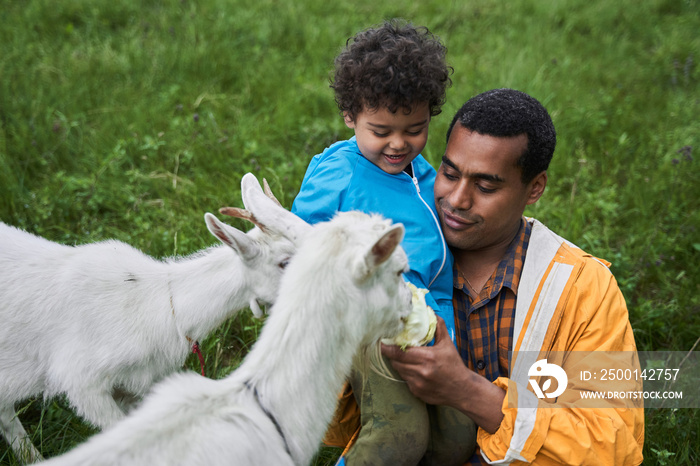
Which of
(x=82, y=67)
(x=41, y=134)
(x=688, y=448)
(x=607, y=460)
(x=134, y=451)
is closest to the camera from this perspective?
(x=134, y=451)

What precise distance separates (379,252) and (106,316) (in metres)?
1.68

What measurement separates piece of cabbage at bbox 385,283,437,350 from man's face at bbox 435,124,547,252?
60cm

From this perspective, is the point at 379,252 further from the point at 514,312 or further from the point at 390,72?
the point at 390,72

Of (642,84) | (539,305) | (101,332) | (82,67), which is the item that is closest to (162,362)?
(101,332)

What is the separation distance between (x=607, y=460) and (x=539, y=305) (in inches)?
27.5

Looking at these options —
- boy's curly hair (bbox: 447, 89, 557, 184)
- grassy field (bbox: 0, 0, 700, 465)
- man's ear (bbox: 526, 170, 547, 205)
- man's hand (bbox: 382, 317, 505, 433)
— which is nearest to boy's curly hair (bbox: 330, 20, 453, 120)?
boy's curly hair (bbox: 447, 89, 557, 184)

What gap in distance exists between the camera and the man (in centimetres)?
239

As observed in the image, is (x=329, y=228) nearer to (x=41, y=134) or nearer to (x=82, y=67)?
(x=41, y=134)

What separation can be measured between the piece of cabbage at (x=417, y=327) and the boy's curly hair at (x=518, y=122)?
94 cm

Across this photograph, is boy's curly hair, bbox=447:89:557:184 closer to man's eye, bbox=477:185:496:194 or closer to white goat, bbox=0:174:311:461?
man's eye, bbox=477:185:496:194

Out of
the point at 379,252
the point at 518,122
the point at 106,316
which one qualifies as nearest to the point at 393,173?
the point at 518,122

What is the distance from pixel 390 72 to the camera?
113 inches

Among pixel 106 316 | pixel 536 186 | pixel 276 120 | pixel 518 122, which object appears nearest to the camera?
pixel 518 122

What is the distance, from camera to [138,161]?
16.7 ft
